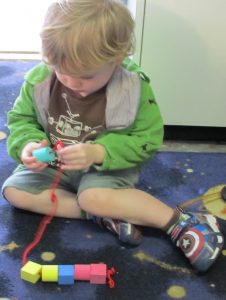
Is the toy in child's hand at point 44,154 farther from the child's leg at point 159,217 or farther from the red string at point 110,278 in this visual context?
the red string at point 110,278

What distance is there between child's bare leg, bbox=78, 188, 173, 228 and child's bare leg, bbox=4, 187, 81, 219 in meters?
0.06

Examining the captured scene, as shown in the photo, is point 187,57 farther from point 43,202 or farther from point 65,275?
point 65,275

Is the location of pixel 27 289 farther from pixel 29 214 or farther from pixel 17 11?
pixel 17 11

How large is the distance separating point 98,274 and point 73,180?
9.2 inches

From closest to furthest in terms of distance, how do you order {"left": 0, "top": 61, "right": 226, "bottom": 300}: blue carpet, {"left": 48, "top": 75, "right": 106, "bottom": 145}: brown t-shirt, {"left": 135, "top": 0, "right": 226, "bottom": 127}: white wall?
{"left": 0, "top": 61, "right": 226, "bottom": 300}: blue carpet, {"left": 48, "top": 75, "right": 106, "bottom": 145}: brown t-shirt, {"left": 135, "top": 0, "right": 226, "bottom": 127}: white wall

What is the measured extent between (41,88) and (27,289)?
383 millimetres

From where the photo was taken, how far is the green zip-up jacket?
888mm

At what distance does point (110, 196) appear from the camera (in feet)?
2.93

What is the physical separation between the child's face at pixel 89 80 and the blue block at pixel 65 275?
33cm

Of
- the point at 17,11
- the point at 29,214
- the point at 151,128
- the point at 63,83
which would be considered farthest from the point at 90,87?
the point at 17,11

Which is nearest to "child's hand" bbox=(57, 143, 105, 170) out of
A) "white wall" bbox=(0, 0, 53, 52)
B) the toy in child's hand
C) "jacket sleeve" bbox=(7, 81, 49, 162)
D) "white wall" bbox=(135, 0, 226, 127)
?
the toy in child's hand

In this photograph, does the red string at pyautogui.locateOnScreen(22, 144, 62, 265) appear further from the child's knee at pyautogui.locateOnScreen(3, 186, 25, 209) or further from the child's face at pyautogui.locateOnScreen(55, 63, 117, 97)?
the child's face at pyautogui.locateOnScreen(55, 63, 117, 97)

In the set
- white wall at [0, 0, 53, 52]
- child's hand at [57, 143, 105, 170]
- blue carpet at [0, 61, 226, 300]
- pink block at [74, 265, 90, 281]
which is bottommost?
blue carpet at [0, 61, 226, 300]

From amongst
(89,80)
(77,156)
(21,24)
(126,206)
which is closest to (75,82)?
(89,80)
